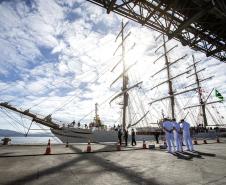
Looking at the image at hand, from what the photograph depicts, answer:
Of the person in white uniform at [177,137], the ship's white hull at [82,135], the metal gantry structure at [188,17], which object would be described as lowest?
the person in white uniform at [177,137]

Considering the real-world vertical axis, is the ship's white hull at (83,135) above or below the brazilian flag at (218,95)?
below

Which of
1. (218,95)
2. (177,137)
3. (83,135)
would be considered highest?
(218,95)

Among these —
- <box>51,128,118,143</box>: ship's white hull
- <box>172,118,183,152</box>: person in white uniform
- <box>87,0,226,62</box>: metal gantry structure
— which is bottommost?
<box>172,118,183,152</box>: person in white uniform

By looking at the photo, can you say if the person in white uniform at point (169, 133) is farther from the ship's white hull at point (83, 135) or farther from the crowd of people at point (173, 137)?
the ship's white hull at point (83, 135)

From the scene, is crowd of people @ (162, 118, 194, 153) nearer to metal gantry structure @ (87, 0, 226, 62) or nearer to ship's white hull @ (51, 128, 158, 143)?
metal gantry structure @ (87, 0, 226, 62)

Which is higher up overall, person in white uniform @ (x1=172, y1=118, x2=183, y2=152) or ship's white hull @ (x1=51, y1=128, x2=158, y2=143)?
ship's white hull @ (x1=51, y1=128, x2=158, y2=143)

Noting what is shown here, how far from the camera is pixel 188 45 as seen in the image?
36.7ft

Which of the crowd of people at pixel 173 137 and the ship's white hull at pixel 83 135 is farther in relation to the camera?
the ship's white hull at pixel 83 135

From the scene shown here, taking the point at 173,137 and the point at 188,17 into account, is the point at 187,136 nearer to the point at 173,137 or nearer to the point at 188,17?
the point at 173,137

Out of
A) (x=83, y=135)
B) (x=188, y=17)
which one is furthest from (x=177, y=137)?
(x=83, y=135)

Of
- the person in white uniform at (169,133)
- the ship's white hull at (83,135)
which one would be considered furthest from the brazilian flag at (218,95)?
the person in white uniform at (169,133)

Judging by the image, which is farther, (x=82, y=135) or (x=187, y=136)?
(x=82, y=135)

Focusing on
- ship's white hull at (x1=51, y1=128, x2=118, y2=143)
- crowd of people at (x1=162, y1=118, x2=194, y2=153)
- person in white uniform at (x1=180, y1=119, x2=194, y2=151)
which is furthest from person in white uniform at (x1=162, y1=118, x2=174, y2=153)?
ship's white hull at (x1=51, y1=128, x2=118, y2=143)

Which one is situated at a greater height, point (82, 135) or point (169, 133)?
point (82, 135)
